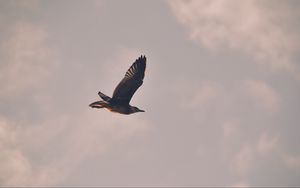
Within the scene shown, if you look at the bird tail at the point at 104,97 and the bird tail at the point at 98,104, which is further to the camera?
the bird tail at the point at 104,97

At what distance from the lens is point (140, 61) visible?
1570 cm

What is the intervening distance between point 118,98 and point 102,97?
0.76 meters

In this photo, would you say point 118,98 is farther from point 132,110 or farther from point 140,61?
point 140,61

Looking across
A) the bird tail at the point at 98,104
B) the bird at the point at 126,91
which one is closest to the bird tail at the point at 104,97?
the bird at the point at 126,91

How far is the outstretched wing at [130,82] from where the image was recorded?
15.2 meters

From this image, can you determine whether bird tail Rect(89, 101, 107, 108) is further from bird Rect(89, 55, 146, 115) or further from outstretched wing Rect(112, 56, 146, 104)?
outstretched wing Rect(112, 56, 146, 104)

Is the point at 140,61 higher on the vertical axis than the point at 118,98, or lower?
higher

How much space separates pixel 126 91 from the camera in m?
15.3

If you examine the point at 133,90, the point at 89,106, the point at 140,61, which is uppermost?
the point at 140,61

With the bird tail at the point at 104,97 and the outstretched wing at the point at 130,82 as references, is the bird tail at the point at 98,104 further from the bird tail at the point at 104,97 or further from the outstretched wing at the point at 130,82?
the outstretched wing at the point at 130,82

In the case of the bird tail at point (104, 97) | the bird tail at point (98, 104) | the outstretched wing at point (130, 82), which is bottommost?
the bird tail at point (98, 104)

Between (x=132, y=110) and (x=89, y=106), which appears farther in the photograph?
(x=132, y=110)

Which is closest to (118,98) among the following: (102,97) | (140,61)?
(102,97)

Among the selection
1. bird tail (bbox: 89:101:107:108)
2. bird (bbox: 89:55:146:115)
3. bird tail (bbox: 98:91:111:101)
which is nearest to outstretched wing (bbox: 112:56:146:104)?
bird (bbox: 89:55:146:115)
